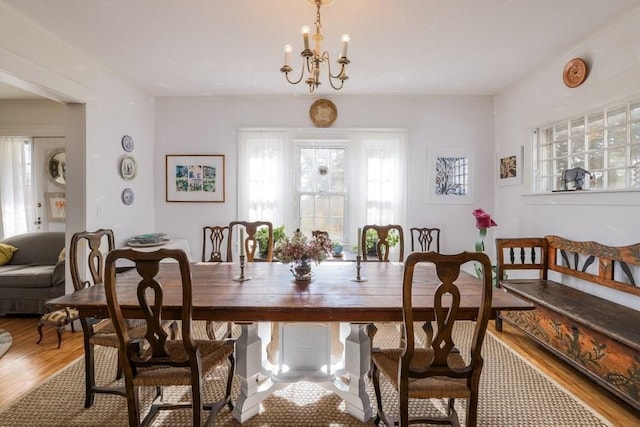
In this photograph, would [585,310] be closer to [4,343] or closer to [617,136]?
[617,136]

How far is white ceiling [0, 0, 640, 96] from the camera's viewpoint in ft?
7.48

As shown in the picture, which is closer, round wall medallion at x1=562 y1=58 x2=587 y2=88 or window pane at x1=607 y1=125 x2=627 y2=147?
window pane at x1=607 y1=125 x2=627 y2=147

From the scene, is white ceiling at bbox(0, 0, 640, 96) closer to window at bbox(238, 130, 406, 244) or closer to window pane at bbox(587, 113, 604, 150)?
window pane at bbox(587, 113, 604, 150)

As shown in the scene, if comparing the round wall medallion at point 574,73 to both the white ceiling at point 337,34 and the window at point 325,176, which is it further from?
the window at point 325,176

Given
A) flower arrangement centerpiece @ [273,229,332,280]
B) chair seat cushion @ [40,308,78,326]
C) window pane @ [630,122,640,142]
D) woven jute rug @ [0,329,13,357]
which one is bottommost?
chair seat cushion @ [40,308,78,326]

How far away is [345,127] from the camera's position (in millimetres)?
4223

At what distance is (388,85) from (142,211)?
341 cm

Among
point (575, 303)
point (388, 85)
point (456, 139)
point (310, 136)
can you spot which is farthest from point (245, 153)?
point (575, 303)

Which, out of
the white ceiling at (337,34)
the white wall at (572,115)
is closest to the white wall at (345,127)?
the white wall at (572,115)

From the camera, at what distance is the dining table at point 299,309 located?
1566 millimetres

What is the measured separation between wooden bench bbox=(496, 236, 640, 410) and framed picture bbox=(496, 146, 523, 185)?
0.90 metres

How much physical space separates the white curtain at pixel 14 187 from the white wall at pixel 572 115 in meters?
6.35

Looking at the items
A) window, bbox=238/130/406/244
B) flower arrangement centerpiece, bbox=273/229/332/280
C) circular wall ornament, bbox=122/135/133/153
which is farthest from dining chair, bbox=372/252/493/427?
circular wall ornament, bbox=122/135/133/153

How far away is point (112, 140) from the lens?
11.4 feet
